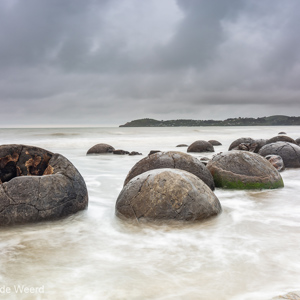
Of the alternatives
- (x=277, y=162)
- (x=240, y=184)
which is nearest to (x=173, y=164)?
(x=240, y=184)

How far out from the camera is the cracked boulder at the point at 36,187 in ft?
12.5

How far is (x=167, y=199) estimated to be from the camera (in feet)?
12.9

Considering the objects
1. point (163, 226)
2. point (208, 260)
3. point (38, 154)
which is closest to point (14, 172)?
point (38, 154)

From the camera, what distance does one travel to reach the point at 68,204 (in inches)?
162

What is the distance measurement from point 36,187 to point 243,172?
373cm

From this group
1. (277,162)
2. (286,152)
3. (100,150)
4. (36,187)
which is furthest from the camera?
(100,150)

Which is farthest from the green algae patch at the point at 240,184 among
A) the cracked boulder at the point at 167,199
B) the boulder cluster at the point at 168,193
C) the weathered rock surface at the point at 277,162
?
the weathered rock surface at the point at 277,162

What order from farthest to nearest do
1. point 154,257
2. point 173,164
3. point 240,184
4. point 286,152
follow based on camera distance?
point 286,152 < point 240,184 < point 173,164 < point 154,257

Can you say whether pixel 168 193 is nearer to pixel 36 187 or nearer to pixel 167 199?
pixel 167 199

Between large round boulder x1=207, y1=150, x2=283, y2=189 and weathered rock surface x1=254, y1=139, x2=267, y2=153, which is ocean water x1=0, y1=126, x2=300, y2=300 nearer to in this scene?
large round boulder x1=207, y1=150, x2=283, y2=189

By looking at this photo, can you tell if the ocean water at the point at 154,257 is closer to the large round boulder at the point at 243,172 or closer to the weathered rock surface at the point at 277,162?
the large round boulder at the point at 243,172

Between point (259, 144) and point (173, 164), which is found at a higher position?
point (173, 164)

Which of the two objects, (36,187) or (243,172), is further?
(243,172)

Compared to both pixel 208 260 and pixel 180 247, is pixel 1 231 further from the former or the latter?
pixel 208 260
